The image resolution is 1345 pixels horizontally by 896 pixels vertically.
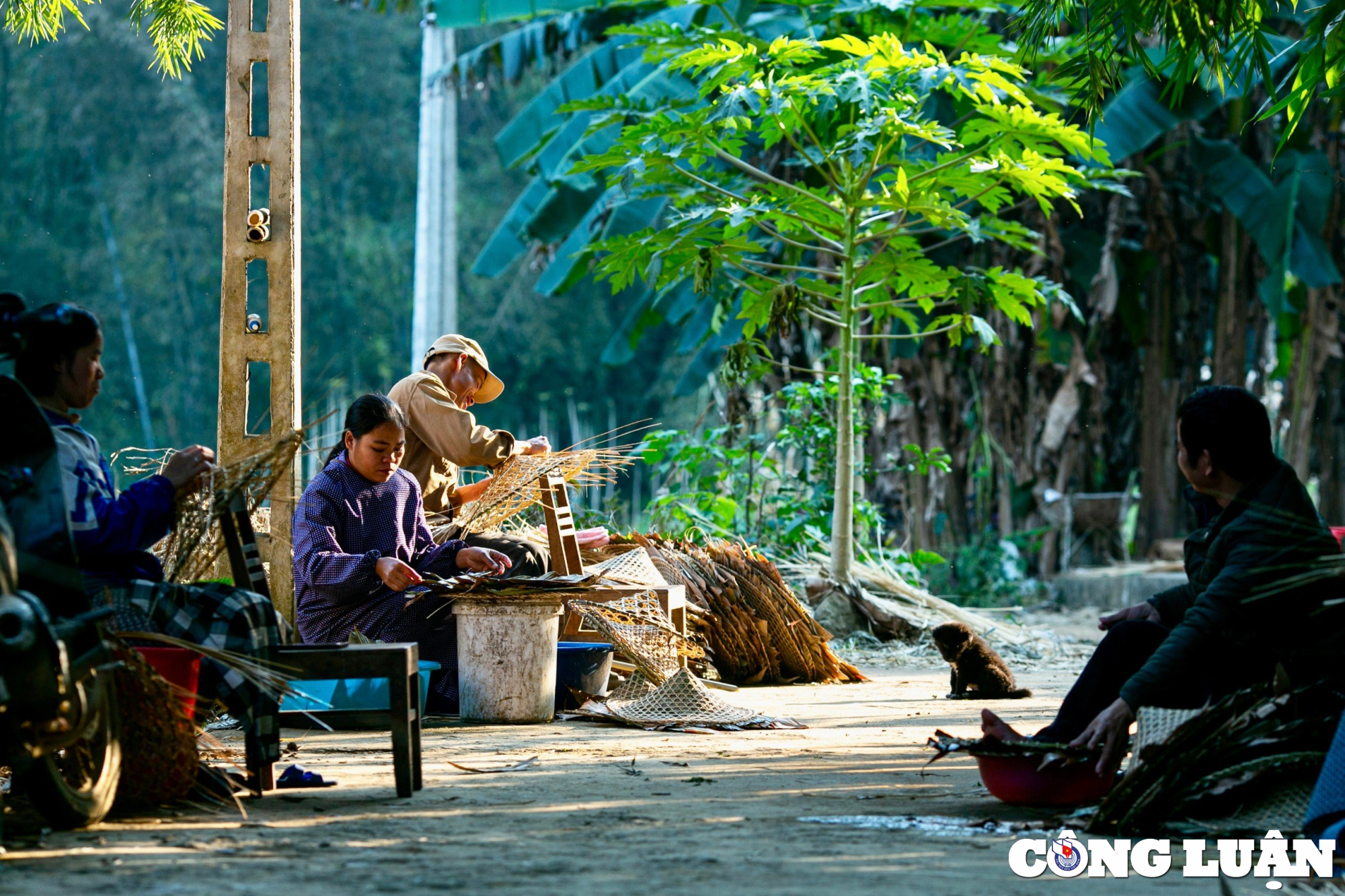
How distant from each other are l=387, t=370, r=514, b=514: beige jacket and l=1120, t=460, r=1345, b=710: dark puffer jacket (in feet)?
11.1

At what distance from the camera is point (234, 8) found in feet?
17.5

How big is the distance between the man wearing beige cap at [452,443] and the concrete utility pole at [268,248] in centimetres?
71

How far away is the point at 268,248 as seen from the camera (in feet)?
17.4

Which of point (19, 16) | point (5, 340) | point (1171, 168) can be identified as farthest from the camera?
point (1171, 168)

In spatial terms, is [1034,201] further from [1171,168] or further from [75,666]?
[75,666]

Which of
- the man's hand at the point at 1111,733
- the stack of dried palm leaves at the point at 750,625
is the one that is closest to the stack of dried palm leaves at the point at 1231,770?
the man's hand at the point at 1111,733

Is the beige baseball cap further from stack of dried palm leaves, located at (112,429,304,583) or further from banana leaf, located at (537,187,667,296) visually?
banana leaf, located at (537,187,667,296)

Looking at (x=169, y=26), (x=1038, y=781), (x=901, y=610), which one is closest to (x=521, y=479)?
(x=169, y=26)

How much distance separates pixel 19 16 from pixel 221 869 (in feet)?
14.7

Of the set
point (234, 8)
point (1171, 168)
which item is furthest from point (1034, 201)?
point (234, 8)

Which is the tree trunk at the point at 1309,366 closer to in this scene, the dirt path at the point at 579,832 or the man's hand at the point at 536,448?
the man's hand at the point at 536,448

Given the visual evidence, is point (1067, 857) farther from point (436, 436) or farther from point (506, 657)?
point (436, 436)

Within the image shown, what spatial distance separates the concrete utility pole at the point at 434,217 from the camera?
1745cm

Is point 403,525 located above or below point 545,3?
below
